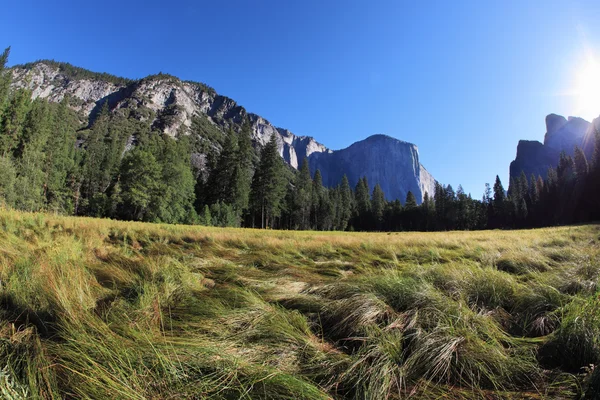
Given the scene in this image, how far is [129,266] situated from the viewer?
3.60 m

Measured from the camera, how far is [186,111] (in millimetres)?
131500

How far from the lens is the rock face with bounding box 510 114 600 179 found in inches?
4518

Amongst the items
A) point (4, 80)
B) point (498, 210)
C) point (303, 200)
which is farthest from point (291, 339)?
point (498, 210)

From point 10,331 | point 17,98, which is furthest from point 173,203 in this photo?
point 10,331

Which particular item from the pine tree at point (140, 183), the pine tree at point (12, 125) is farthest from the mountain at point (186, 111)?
the pine tree at point (140, 183)

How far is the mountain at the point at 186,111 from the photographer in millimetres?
122000

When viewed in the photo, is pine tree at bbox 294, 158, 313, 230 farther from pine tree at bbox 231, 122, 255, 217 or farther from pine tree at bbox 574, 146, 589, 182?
pine tree at bbox 574, 146, 589, 182

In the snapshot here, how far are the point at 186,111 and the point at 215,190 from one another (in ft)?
364

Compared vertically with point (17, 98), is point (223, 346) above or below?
below

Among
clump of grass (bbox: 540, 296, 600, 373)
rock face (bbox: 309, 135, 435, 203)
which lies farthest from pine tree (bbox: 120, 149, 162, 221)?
rock face (bbox: 309, 135, 435, 203)

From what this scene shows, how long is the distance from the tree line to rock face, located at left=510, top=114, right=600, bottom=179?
75.9m

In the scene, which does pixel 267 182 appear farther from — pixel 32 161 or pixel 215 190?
pixel 32 161

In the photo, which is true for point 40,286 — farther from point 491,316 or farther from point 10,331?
point 491,316

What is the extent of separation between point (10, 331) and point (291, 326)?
1.83 metres
